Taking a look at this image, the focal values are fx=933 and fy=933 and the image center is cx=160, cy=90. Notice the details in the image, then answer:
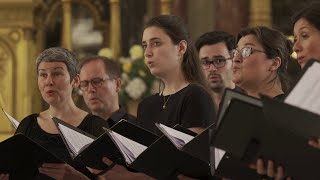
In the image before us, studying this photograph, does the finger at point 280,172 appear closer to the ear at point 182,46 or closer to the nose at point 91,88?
the ear at point 182,46

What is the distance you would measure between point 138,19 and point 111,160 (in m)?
5.41

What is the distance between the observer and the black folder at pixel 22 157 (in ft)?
13.1

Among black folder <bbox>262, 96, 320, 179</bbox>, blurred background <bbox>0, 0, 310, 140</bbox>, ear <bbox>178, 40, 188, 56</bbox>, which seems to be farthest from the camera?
blurred background <bbox>0, 0, 310, 140</bbox>

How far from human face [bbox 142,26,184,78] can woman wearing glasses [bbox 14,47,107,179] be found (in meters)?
0.41

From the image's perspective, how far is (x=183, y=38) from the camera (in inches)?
173

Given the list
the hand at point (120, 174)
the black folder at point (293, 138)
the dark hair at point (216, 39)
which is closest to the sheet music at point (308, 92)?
the black folder at point (293, 138)

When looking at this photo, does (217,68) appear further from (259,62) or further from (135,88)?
(135,88)

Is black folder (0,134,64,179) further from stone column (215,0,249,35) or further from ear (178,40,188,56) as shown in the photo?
stone column (215,0,249,35)

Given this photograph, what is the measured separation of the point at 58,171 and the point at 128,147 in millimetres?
385

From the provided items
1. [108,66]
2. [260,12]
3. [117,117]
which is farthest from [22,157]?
[260,12]

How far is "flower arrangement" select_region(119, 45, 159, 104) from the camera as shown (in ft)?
25.1

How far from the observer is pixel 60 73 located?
15.1ft

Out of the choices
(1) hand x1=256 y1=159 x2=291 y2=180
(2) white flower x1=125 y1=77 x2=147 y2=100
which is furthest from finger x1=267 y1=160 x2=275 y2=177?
(2) white flower x1=125 y1=77 x2=147 y2=100

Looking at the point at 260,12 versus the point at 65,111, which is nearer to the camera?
the point at 65,111
